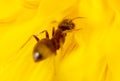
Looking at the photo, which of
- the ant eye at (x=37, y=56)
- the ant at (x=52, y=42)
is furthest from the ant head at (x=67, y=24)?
the ant eye at (x=37, y=56)

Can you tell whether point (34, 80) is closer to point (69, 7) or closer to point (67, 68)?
point (67, 68)

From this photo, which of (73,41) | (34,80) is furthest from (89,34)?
(34,80)

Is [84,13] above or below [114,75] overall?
above

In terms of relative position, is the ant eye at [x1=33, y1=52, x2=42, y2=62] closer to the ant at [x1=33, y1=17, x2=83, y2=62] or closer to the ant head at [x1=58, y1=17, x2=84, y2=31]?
the ant at [x1=33, y1=17, x2=83, y2=62]

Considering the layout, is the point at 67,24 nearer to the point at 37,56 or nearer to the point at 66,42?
the point at 66,42

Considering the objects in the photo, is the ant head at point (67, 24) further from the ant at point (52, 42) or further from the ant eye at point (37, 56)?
the ant eye at point (37, 56)

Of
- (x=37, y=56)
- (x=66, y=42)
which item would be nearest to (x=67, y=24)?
(x=66, y=42)
